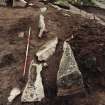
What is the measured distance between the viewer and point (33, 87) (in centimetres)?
593

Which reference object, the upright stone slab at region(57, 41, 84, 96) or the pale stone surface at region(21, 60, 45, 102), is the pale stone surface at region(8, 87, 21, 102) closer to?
the pale stone surface at region(21, 60, 45, 102)

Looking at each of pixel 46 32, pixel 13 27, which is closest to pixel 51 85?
pixel 46 32

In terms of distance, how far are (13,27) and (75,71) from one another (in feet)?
9.51

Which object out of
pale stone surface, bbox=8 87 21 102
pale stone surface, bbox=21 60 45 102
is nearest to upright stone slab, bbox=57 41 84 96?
pale stone surface, bbox=21 60 45 102

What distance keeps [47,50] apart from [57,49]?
0.32 meters

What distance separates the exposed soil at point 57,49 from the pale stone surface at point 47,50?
10cm

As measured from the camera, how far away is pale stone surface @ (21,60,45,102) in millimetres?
5750

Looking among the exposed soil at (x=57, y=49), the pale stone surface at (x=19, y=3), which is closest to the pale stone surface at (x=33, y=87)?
the exposed soil at (x=57, y=49)

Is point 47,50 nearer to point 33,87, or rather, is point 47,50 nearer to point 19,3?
point 33,87

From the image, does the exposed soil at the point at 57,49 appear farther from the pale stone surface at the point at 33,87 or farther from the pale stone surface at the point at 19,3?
the pale stone surface at the point at 19,3

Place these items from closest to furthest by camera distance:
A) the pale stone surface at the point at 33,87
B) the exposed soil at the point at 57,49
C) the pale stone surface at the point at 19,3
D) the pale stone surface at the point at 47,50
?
the pale stone surface at the point at 33,87, the exposed soil at the point at 57,49, the pale stone surface at the point at 47,50, the pale stone surface at the point at 19,3

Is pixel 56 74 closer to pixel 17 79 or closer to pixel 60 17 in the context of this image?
pixel 17 79

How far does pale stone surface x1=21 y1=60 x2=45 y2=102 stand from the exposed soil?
4.6 inches

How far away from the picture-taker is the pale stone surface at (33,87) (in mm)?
5750
